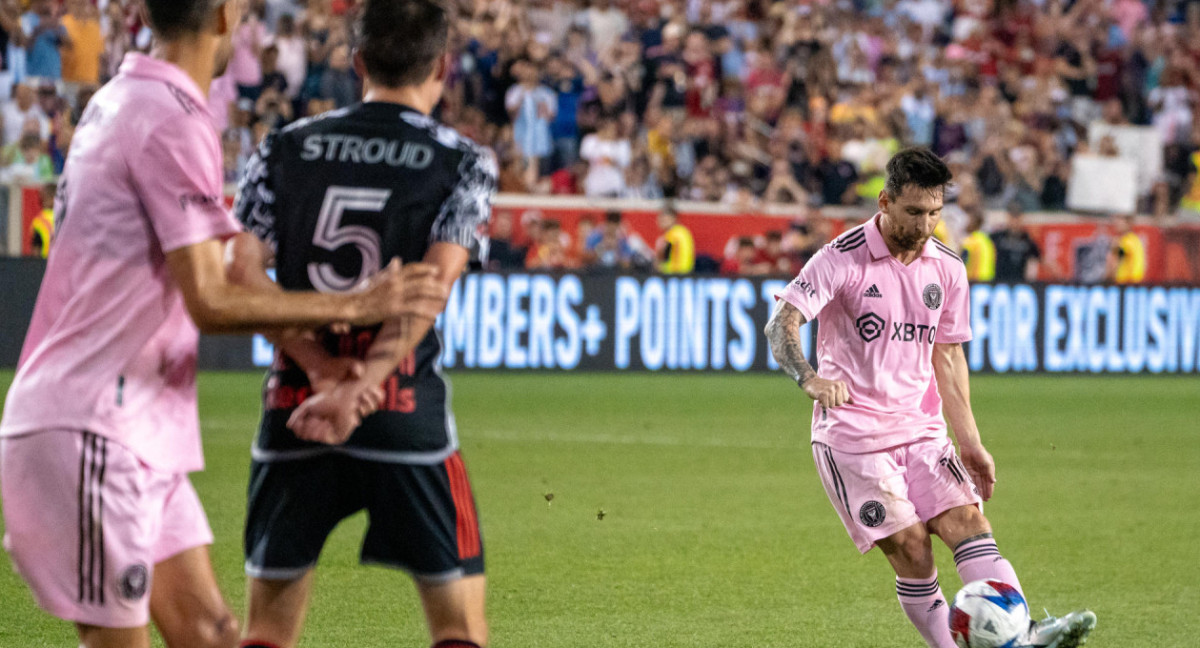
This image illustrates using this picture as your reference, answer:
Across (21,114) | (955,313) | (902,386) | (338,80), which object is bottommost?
(902,386)

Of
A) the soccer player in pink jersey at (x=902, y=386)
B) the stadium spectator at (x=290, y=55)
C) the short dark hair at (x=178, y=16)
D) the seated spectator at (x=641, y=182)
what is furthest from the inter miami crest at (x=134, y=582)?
the seated spectator at (x=641, y=182)

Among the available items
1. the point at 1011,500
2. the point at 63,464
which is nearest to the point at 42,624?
the point at 63,464

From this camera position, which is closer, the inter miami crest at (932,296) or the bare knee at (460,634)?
the bare knee at (460,634)

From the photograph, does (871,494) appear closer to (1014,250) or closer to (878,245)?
(878,245)

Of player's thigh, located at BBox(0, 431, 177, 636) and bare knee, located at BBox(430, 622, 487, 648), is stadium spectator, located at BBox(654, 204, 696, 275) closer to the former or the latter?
bare knee, located at BBox(430, 622, 487, 648)

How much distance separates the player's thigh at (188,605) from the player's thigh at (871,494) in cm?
242

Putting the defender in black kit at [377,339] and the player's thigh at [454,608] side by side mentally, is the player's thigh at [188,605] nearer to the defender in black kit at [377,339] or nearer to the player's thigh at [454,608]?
the defender in black kit at [377,339]

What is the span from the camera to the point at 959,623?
4961mm

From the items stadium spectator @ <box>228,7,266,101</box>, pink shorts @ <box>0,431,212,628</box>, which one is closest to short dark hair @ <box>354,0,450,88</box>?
pink shorts @ <box>0,431,212,628</box>

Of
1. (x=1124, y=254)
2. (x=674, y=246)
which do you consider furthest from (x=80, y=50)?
(x=1124, y=254)

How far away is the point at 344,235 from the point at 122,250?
495mm

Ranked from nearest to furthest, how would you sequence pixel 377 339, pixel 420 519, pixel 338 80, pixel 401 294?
pixel 401 294, pixel 377 339, pixel 420 519, pixel 338 80

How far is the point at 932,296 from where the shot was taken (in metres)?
5.50

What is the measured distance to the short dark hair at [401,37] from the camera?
3.46 m
